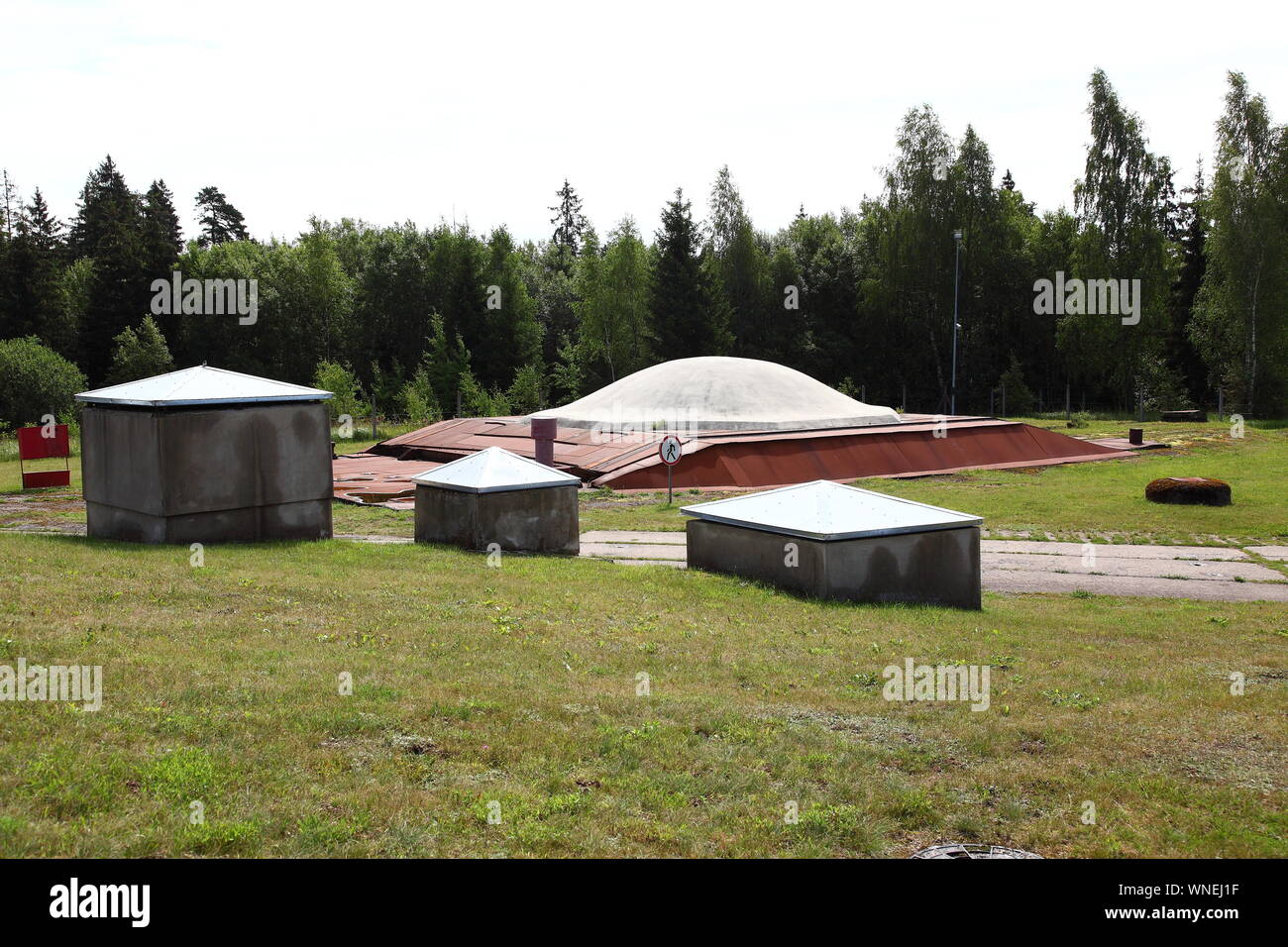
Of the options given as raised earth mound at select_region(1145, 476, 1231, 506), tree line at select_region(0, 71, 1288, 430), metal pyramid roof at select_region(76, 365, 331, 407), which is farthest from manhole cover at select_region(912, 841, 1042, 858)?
tree line at select_region(0, 71, 1288, 430)

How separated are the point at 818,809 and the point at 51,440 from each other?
29077 millimetres

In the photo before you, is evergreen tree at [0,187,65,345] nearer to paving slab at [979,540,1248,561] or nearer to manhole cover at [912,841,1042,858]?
paving slab at [979,540,1248,561]

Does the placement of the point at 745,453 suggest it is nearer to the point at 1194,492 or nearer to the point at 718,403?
the point at 718,403

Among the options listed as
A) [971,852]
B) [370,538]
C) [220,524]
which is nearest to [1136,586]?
[971,852]

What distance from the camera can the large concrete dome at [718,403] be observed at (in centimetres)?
3406

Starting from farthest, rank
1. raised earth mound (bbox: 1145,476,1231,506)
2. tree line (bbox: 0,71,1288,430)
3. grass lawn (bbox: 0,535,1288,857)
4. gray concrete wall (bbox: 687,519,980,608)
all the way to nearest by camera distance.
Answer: tree line (bbox: 0,71,1288,430), raised earth mound (bbox: 1145,476,1231,506), gray concrete wall (bbox: 687,519,980,608), grass lawn (bbox: 0,535,1288,857)

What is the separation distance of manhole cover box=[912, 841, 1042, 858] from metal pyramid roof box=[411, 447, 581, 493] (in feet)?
37.5

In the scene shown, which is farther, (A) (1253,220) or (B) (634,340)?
(B) (634,340)

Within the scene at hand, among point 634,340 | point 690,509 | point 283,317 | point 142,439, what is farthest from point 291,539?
point 283,317

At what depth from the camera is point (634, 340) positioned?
193ft

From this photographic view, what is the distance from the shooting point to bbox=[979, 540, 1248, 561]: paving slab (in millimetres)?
18016

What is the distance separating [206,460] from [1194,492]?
2030 cm

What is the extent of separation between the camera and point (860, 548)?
13.0m

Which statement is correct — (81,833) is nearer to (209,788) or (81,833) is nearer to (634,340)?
(209,788)
